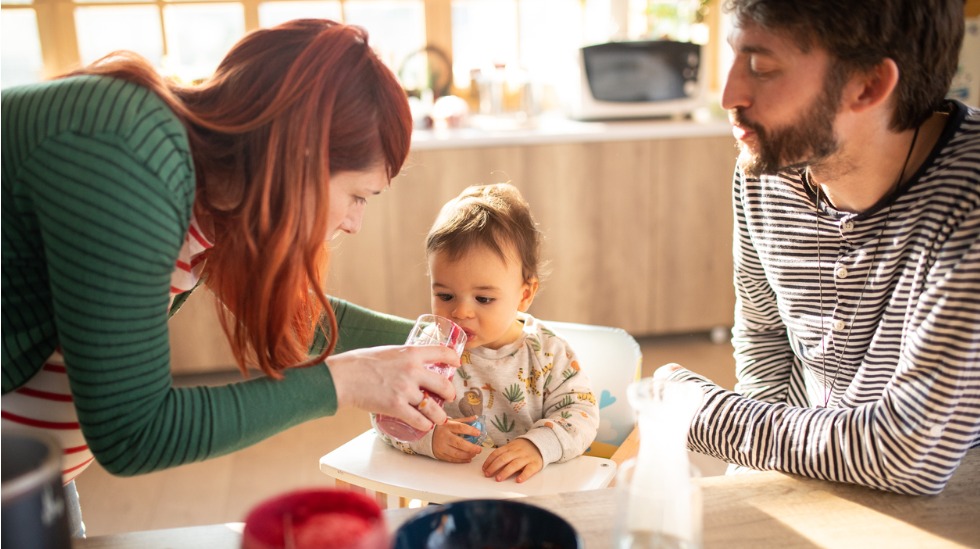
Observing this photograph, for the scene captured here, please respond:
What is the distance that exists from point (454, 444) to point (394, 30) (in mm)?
2791

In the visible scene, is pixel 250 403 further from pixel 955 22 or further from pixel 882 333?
pixel 955 22

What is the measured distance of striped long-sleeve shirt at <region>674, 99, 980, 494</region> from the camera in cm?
96

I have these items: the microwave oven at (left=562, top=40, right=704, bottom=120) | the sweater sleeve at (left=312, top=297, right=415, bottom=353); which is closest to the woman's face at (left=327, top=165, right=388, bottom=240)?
the sweater sleeve at (left=312, top=297, right=415, bottom=353)

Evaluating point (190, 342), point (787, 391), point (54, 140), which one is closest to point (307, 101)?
point (54, 140)

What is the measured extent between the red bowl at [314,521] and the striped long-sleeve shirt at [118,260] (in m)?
0.27

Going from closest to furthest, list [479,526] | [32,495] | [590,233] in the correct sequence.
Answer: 1. [32,495]
2. [479,526]
3. [590,233]

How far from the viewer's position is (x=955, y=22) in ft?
3.66

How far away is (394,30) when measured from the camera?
149 inches

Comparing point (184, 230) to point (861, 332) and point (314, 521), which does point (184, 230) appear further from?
point (861, 332)

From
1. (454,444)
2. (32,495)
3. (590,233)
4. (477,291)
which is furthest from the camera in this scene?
(590,233)

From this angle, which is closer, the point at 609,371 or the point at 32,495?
the point at 32,495

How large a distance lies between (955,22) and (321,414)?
941 millimetres

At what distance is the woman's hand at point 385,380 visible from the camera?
37.4 inches

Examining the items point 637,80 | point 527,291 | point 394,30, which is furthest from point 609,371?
point 394,30
